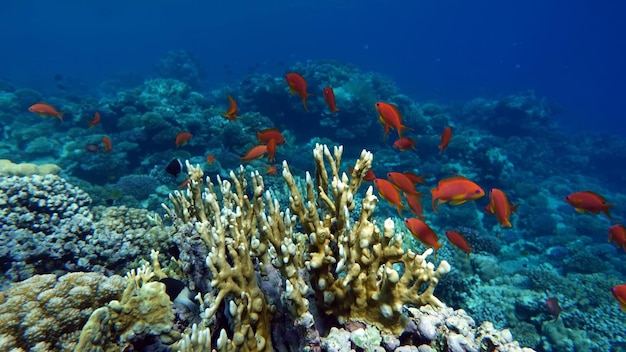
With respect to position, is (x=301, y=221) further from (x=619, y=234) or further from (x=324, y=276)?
(x=619, y=234)

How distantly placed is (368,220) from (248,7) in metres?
132

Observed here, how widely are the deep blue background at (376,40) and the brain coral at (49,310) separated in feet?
150

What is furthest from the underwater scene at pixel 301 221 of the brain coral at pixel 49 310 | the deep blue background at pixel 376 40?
the deep blue background at pixel 376 40

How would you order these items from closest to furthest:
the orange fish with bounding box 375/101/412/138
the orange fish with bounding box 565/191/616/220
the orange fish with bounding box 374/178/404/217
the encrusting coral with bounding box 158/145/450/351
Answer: the encrusting coral with bounding box 158/145/450/351 < the orange fish with bounding box 374/178/404/217 < the orange fish with bounding box 375/101/412/138 < the orange fish with bounding box 565/191/616/220

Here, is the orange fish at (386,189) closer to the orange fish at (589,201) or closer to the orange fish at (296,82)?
the orange fish at (296,82)

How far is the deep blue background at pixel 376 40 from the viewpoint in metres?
61.2

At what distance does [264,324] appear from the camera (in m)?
2.11

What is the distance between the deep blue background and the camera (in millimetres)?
61188

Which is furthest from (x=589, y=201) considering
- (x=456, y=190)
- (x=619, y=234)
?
(x=456, y=190)

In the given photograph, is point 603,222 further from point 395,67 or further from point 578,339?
point 395,67

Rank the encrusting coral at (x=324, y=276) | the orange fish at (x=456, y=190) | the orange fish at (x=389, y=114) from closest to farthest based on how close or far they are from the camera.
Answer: the encrusting coral at (x=324, y=276) → the orange fish at (x=456, y=190) → the orange fish at (x=389, y=114)

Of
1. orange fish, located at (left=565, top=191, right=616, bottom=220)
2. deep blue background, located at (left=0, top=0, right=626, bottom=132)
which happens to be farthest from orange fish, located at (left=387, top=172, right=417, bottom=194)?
deep blue background, located at (left=0, top=0, right=626, bottom=132)

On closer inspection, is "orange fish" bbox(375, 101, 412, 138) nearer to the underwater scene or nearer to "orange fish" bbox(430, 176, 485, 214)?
the underwater scene

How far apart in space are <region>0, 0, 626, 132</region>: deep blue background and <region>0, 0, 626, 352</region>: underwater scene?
31.3 m
